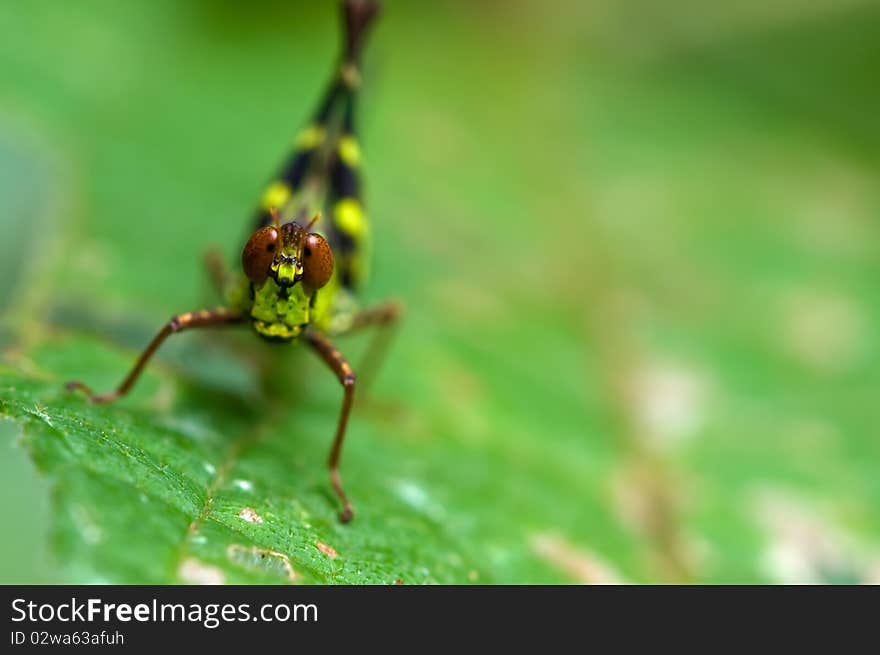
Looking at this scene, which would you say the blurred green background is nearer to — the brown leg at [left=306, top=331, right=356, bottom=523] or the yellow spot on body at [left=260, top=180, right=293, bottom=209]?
the brown leg at [left=306, top=331, right=356, bottom=523]

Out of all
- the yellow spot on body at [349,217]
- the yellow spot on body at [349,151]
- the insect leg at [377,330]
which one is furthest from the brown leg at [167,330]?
the yellow spot on body at [349,151]

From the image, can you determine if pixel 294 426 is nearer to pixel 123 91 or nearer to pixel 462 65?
pixel 123 91

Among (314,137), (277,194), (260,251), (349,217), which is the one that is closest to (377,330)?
(349,217)

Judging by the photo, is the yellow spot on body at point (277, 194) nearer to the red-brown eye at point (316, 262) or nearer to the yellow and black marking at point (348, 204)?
the yellow and black marking at point (348, 204)

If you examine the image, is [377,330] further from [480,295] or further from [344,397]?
[344,397]

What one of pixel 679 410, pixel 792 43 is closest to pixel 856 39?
pixel 792 43

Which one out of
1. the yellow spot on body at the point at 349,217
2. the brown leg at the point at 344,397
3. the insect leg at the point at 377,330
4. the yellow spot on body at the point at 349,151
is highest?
the yellow spot on body at the point at 349,151
